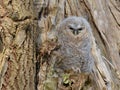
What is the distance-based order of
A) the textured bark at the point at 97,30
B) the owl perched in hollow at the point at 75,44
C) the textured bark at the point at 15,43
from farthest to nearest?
1. the owl perched in hollow at the point at 75,44
2. the textured bark at the point at 97,30
3. the textured bark at the point at 15,43

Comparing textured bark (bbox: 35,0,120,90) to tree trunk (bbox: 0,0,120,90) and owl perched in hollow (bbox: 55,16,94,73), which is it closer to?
tree trunk (bbox: 0,0,120,90)

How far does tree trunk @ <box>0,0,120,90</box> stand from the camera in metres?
1.78

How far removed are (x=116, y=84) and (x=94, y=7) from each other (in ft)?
2.77

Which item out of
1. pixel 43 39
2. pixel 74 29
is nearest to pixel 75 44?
pixel 74 29

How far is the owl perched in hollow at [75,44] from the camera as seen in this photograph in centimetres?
266

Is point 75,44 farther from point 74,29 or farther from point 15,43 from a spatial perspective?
point 15,43

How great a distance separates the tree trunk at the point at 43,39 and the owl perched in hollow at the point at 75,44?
0.28ft

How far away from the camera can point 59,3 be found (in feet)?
9.66

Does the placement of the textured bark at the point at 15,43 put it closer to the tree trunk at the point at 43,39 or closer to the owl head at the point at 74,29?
the tree trunk at the point at 43,39

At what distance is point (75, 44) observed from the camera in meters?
2.71

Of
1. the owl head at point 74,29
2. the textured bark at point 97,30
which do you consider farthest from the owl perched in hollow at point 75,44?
the textured bark at point 97,30

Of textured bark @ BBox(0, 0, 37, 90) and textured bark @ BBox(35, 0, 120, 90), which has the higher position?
textured bark @ BBox(0, 0, 37, 90)

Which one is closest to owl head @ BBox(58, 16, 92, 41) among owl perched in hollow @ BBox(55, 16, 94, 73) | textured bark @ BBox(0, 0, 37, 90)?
owl perched in hollow @ BBox(55, 16, 94, 73)

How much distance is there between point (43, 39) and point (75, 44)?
390 mm
